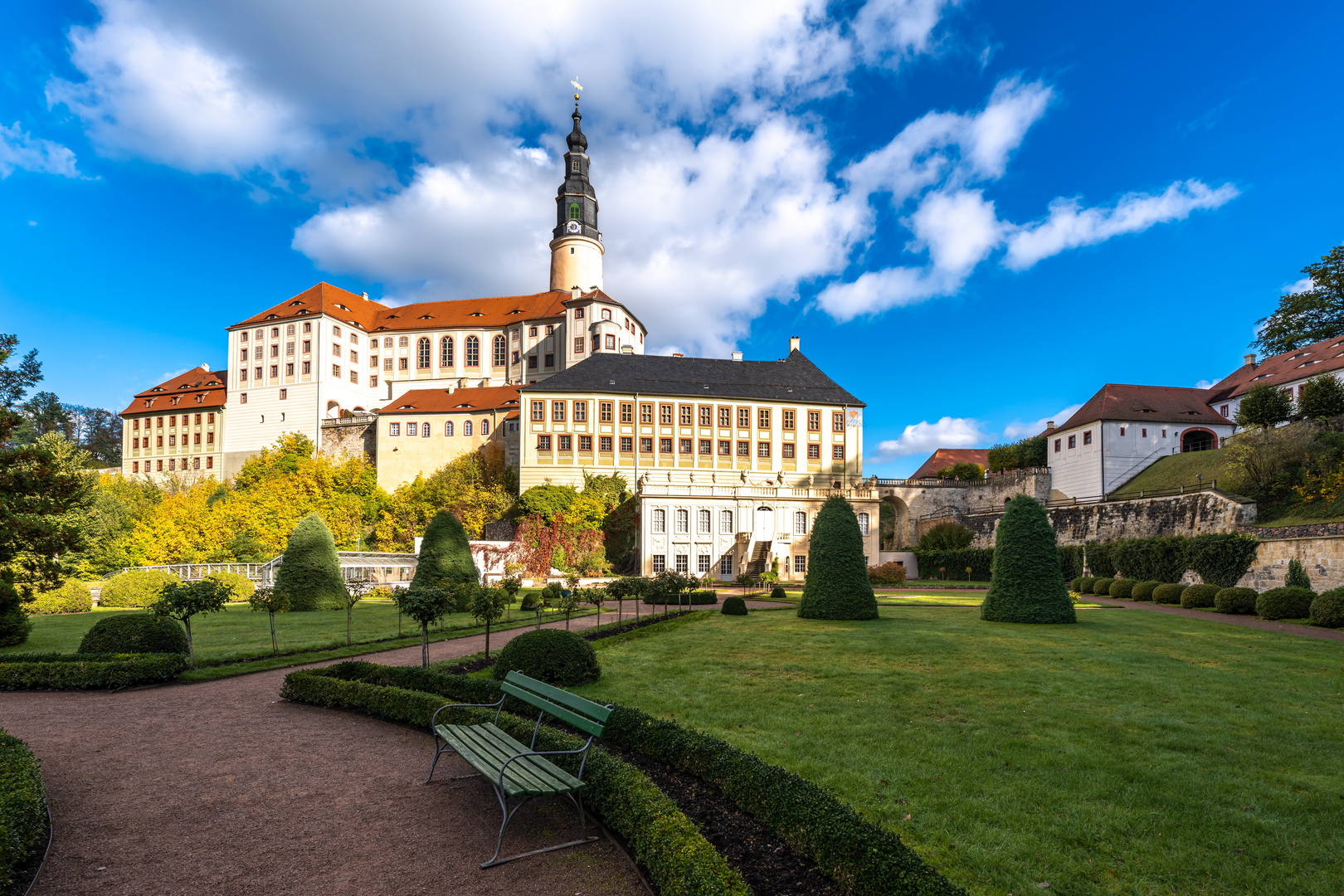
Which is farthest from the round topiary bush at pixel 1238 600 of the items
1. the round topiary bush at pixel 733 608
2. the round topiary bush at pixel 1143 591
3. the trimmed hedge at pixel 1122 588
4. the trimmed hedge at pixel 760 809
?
the trimmed hedge at pixel 760 809

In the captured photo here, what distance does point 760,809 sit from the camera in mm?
5262

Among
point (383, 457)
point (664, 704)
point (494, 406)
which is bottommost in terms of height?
point (664, 704)

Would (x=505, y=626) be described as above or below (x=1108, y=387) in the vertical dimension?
below

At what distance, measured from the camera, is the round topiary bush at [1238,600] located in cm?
2355

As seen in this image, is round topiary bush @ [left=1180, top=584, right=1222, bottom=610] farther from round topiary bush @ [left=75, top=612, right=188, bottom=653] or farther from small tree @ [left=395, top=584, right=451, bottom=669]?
round topiary bush @ [left=75, top=612, right=188, bottom=653]

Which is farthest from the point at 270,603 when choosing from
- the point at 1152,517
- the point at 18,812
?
the point at 1152,517

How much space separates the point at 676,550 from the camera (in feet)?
140

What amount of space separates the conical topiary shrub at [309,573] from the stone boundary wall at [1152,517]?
29.7 metres

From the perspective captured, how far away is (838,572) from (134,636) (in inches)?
680

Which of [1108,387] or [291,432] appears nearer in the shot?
[1108,387]

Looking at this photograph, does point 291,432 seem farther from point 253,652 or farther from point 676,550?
point 253,652

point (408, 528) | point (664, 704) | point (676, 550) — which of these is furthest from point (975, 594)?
point (408, 528)

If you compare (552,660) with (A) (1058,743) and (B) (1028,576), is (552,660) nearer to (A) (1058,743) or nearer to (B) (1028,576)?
(A) (1058,743)

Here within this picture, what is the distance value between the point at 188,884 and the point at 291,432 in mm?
70874
